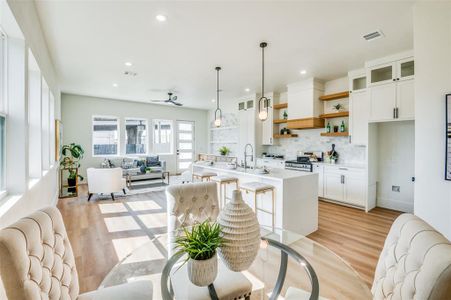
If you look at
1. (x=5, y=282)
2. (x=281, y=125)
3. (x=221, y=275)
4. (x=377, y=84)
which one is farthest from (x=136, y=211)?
(x=377, y=84)

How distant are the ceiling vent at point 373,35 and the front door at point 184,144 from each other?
730 centimetres

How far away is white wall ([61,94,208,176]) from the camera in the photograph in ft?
23.1

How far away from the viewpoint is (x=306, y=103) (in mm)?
5352

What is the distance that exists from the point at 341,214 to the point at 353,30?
3.09 m

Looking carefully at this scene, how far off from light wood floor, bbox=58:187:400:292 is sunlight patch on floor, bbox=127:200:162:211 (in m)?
0.03

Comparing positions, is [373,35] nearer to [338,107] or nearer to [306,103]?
[338,107]

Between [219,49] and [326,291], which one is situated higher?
[219,49]

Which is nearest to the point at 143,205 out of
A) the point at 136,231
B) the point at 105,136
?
the point at 136,231

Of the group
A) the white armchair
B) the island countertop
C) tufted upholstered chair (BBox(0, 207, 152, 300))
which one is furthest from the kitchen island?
the white armchair

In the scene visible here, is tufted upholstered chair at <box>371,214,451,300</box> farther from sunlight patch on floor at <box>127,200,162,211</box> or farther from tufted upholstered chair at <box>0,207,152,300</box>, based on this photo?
sunlight patch on floor at <box>127,200,162,211</box>

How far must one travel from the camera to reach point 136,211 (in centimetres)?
427

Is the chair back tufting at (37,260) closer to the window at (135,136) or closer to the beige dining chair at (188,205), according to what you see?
the beige dining chair at (188,205)

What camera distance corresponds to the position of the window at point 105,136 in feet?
24.8

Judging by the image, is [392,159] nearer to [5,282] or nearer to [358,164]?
[358,164]
